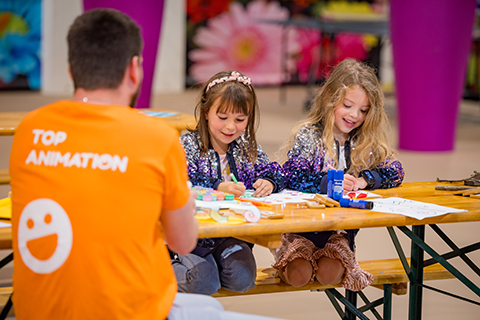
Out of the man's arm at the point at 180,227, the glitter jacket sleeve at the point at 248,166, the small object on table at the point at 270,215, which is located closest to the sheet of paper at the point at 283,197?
the glitter jacket sleeve at the point at 248,166

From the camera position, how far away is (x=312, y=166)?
2713 mm

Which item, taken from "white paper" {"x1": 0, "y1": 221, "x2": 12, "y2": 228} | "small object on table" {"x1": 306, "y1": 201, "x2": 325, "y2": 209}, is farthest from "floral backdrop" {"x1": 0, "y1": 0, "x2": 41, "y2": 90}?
"small object on table" {"x1": 306, "y1": 201, "x2": 325, "y2": 209}

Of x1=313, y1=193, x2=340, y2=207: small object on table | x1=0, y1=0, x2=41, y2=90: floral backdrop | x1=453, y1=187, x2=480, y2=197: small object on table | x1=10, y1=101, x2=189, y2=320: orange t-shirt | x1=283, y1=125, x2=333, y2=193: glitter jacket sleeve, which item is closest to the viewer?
x1=10, y1=101, x2=189, y2=320: orange t-shirt

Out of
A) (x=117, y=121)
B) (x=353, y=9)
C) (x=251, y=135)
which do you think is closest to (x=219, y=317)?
(x=117, y=121)

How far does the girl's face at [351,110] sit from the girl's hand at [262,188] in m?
0.52

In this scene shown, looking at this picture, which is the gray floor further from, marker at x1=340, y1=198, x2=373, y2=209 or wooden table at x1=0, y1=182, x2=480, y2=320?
marker at x1=340, y1=198, x2=373, y2=209

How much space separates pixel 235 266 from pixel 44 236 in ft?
3.33

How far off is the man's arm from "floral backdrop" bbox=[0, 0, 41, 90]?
973cm

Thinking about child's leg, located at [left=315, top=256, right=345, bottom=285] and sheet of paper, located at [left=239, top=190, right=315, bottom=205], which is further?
child's leg, located at [left=315, top=256, right=345, bottom=285]

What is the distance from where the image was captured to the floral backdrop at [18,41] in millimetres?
10250

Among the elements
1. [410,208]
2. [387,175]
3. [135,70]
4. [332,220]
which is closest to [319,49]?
[387,175]

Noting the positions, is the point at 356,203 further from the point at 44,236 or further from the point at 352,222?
the point at 44,236

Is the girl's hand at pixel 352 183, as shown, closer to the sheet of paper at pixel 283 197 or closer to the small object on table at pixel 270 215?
the sheet of paper at pixel 283 197

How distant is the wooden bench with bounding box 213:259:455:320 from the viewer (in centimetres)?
241
